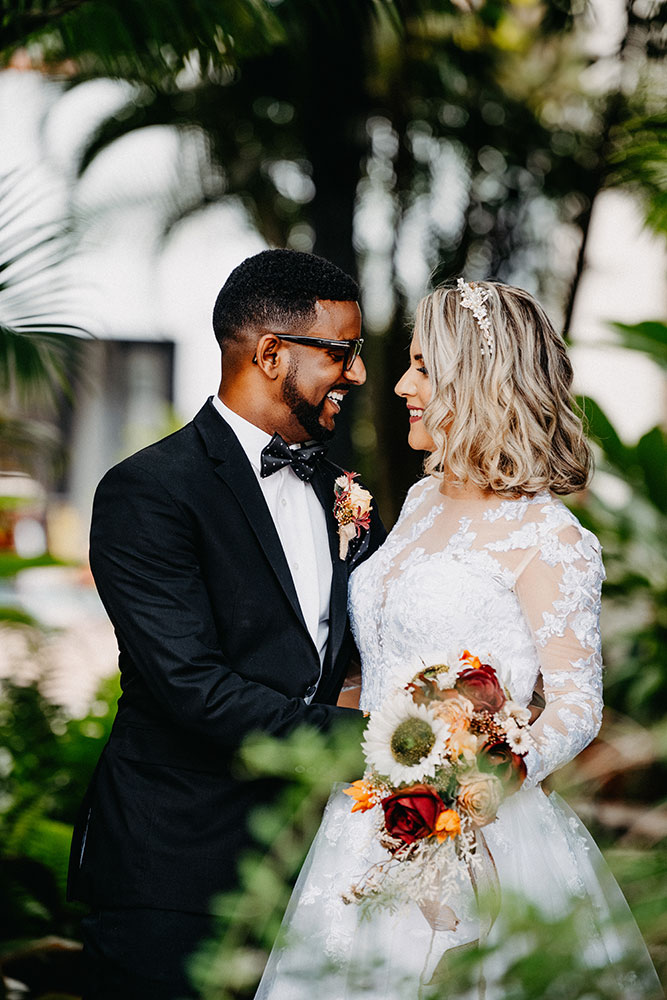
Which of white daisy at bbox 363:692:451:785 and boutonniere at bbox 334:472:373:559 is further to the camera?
boutonniere at bbox 334:472:373:559

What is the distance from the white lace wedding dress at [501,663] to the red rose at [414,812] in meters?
0.60

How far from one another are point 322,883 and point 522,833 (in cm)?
50

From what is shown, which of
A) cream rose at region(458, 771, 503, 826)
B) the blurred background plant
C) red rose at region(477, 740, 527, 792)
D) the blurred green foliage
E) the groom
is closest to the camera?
cream rose at region(458, 771, 503, 826)

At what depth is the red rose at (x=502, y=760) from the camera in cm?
171

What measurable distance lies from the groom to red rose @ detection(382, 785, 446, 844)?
2.27 feet

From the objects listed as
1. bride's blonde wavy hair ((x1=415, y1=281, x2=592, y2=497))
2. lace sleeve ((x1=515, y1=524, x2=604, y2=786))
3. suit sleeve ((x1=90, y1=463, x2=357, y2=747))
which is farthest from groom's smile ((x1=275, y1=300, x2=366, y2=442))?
lace sleeve ((x1=515, y1=524, x2=604, y2=786))

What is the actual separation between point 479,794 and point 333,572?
1.24 metres

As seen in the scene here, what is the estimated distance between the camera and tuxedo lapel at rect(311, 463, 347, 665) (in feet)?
8.76

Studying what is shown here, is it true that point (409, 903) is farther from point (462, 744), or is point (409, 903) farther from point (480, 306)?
point (480, 306)

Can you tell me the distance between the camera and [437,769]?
167 cm

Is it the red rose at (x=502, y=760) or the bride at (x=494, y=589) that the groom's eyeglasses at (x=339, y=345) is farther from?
the red rose at (x=502, y=760)

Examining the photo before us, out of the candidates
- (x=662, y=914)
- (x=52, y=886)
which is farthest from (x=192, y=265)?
(x=662, y=914)

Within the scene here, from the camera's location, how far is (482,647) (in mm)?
2449

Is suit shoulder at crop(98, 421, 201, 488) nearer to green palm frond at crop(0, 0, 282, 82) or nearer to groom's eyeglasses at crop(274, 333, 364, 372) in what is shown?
groom's eyeglasses at crop(274, 333, 364, 372)
